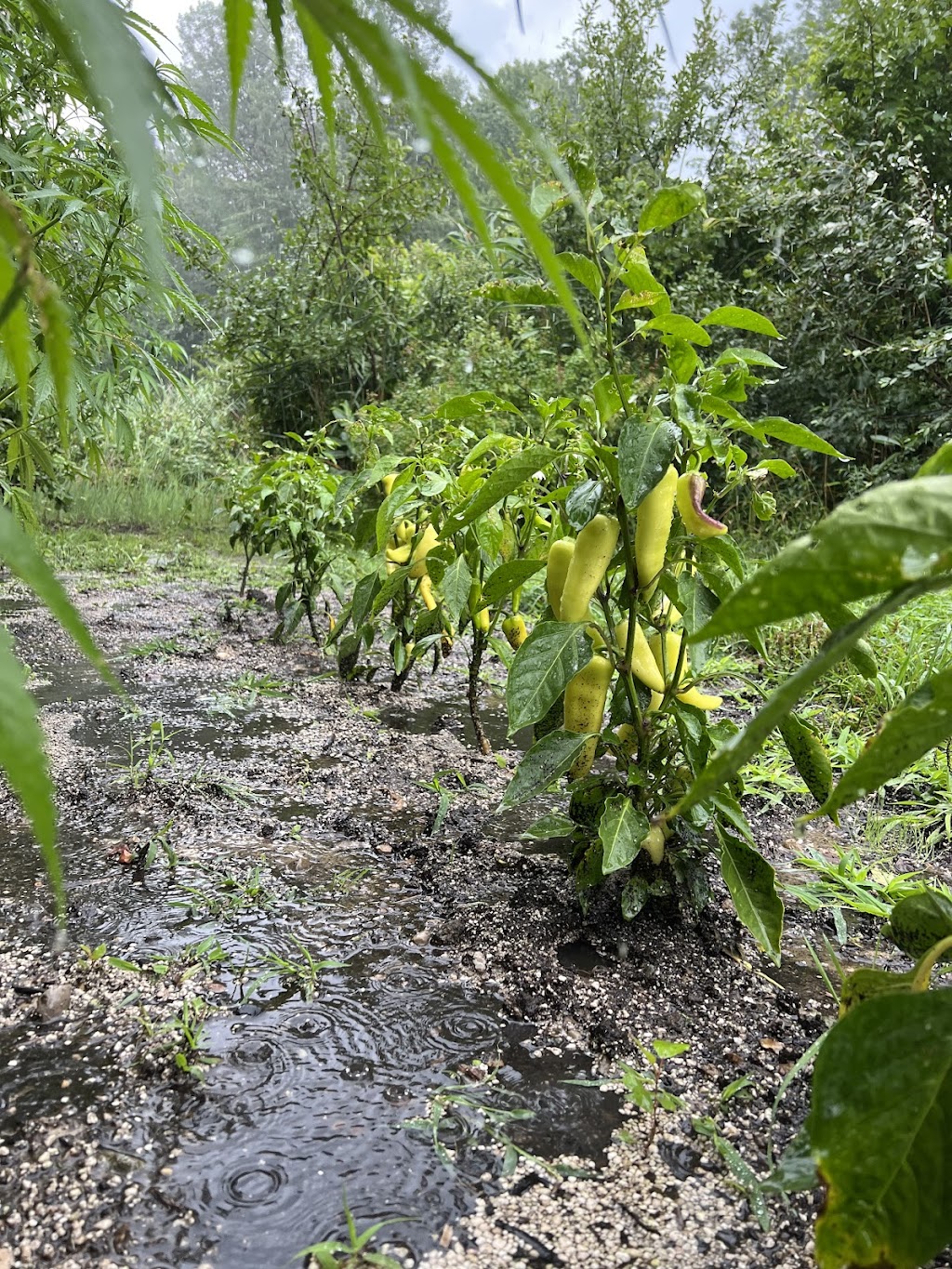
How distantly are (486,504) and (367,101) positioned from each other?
83 centimetres

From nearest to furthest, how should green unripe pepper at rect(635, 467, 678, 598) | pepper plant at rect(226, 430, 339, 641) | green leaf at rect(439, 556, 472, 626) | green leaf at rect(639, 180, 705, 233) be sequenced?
green leaf at rect(639, 180, 705, 233)
green unripe pepper at rect(635, 467, 678, 598)
green leaf at rect(439, 556, 472, 626)
pepper plant at rect(226, 430, 339, 641)

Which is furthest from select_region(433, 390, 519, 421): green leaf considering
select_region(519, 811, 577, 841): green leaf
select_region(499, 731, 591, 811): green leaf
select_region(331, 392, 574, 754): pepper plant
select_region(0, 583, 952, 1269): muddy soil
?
select_region(0, 583, 952, 1269): muddy soil

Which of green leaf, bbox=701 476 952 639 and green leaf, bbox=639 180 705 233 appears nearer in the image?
green leaf, bbox=701 476 952 639

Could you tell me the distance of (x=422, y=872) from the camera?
1279 mm

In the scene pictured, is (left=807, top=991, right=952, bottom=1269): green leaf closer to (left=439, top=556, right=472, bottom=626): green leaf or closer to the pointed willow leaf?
the pointed willow leaf

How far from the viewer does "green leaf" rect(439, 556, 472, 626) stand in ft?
4.84

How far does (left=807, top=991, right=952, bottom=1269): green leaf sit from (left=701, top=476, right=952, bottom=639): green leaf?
23cm

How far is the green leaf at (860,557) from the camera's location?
30 cm

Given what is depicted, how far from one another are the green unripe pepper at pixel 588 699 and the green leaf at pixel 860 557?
734 mm

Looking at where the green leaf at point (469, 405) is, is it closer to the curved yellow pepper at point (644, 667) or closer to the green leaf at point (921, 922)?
the curved yellow pepper at point (644, 667)

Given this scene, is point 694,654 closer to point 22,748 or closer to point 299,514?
point 22,748

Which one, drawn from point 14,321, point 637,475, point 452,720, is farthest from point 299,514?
point 14,321

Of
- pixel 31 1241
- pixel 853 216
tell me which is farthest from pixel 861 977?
pixel 853 216

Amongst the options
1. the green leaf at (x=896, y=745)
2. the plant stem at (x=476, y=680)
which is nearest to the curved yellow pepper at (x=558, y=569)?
the plant stem at (x=476, y=680)
